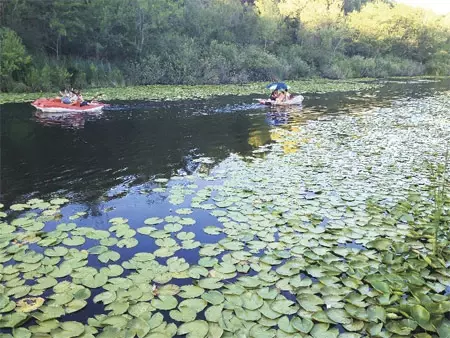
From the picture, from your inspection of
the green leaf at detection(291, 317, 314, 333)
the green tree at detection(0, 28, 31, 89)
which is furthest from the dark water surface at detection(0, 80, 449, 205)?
the green tree at detection(0, 28, 31, 89)

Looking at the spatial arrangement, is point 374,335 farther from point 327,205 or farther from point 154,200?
point 154,200

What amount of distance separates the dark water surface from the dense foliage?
7.95m

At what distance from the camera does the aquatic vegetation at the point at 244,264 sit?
10.2 ft

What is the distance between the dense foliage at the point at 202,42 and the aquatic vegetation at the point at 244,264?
56.3 ft

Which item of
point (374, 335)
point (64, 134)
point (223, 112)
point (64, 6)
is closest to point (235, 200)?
point (374, 335)

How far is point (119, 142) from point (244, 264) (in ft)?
23.2

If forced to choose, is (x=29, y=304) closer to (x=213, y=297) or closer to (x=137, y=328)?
(x=137, y=328)

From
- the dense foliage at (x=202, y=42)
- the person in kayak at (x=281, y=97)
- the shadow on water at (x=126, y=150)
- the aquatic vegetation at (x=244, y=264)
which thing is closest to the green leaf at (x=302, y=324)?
the aquatic vegetation at (x=244, y=264)

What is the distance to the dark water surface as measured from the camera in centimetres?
689

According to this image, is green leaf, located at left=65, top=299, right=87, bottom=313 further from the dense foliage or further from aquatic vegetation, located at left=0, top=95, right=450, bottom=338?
the dense foliage

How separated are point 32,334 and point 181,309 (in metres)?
1.18

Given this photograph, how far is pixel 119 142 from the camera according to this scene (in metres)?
10.2

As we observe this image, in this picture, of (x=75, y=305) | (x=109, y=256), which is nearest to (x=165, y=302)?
(x=75, y=305)

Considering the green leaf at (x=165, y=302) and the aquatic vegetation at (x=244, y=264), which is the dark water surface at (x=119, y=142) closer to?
the aquatic vegetation at (x=244, y=264)
